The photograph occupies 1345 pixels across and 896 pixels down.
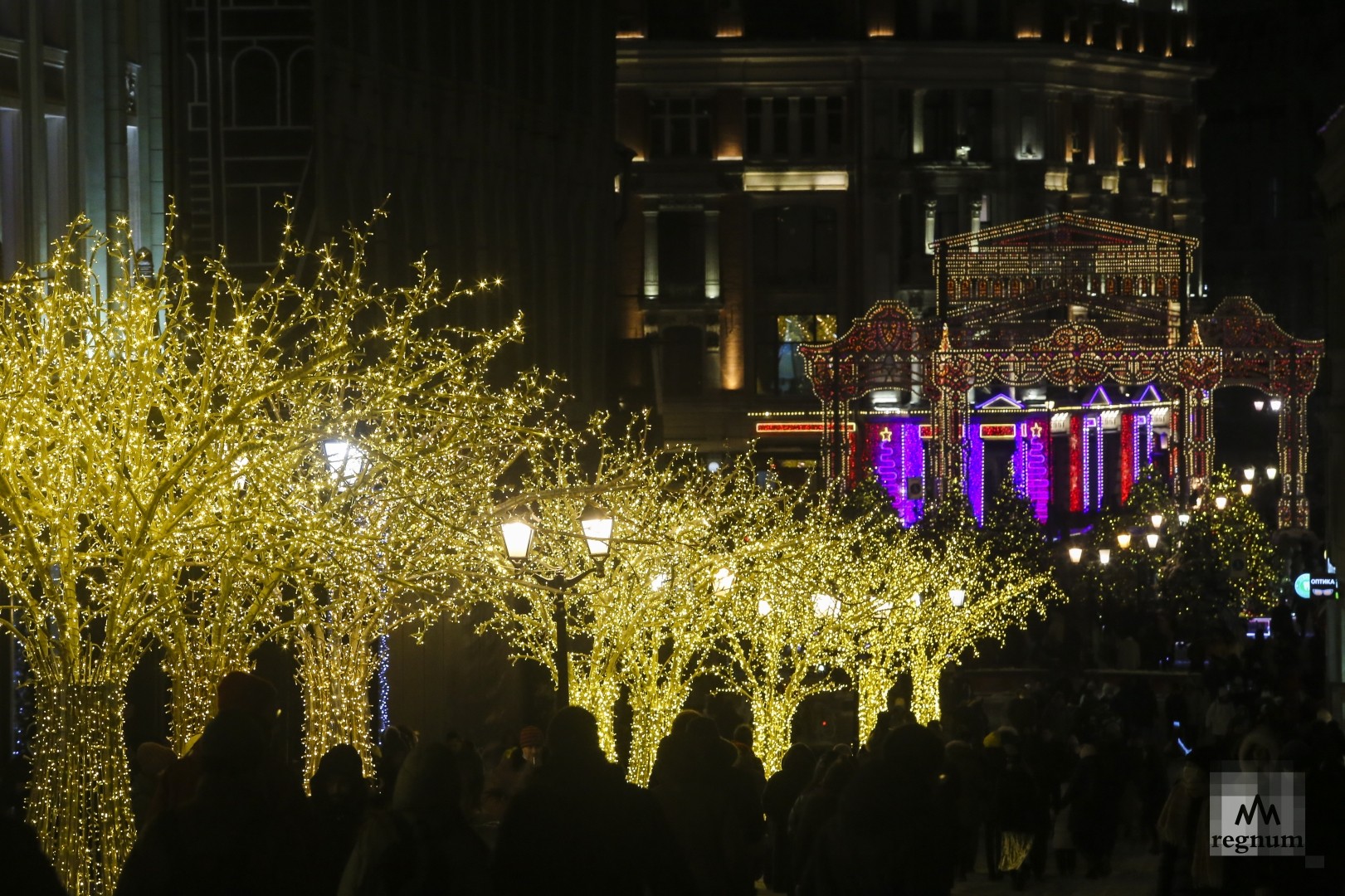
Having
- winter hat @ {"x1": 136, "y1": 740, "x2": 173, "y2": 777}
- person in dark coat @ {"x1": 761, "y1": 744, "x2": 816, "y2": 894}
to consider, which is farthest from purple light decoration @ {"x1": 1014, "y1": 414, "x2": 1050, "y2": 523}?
winter hat @ {"x1": 136, "y1": 740, "x2": 173, "y2": 777}

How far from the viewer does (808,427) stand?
68.4 m

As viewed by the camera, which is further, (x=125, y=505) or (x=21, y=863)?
(x=125, y=505)

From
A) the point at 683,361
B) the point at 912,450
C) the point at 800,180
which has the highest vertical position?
the point at 800,180

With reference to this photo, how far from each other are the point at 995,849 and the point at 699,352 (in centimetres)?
4929

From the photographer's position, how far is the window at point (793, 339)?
69000 millimetres

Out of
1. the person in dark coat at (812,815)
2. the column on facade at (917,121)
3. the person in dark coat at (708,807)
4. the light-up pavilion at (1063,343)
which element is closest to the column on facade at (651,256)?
the column on facade at (917,121)

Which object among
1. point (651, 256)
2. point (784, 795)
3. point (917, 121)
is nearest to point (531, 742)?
point (784, 795)

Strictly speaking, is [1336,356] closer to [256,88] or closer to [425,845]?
[256,88]

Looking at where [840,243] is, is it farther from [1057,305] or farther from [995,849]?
[995,849]

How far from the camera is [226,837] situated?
7.79 m

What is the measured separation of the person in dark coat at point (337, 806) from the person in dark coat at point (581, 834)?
1.42 metres

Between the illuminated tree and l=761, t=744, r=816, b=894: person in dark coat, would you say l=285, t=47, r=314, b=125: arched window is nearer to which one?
the illuminated tree

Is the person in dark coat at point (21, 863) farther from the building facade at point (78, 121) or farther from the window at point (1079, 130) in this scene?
the window at point (1079, 130)

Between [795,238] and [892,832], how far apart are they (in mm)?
60336
